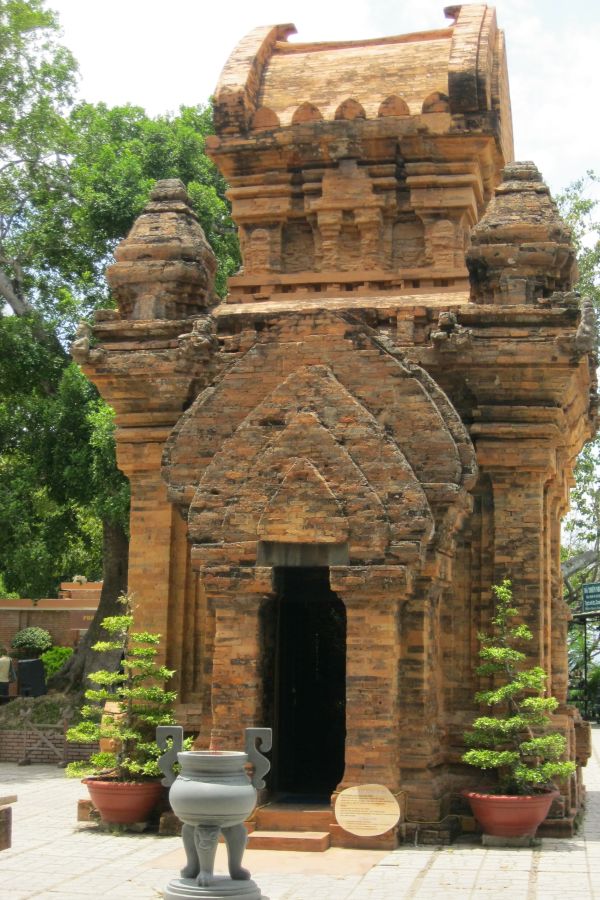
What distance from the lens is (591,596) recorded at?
33.1m

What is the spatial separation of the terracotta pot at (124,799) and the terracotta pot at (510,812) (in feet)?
10.3

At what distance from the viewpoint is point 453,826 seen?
1173 centimetres

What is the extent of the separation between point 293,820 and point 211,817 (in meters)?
3.40

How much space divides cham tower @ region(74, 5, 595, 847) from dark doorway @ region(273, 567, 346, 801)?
0.11ft

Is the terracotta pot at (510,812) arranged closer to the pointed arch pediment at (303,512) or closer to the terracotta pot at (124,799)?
the pointed arch pediment at (303,512)

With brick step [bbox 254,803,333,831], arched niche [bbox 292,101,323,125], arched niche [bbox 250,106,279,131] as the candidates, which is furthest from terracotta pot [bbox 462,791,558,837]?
arched niche [bbox 250,106,279,131]

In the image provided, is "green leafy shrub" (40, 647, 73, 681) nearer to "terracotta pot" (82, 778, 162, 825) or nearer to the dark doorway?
the dark doorway

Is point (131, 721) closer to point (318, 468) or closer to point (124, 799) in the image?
point (124, 799)

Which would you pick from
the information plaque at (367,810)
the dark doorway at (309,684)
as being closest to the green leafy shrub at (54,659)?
the dark doorway at (309,684)

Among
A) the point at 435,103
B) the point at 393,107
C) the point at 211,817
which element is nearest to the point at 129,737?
the point at 211,817

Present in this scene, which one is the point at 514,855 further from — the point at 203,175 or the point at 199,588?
the point at 203,175

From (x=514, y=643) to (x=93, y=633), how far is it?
1210 cm

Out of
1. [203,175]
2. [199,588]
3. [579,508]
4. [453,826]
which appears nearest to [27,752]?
[199,588]

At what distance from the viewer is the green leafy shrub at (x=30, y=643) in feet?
108
